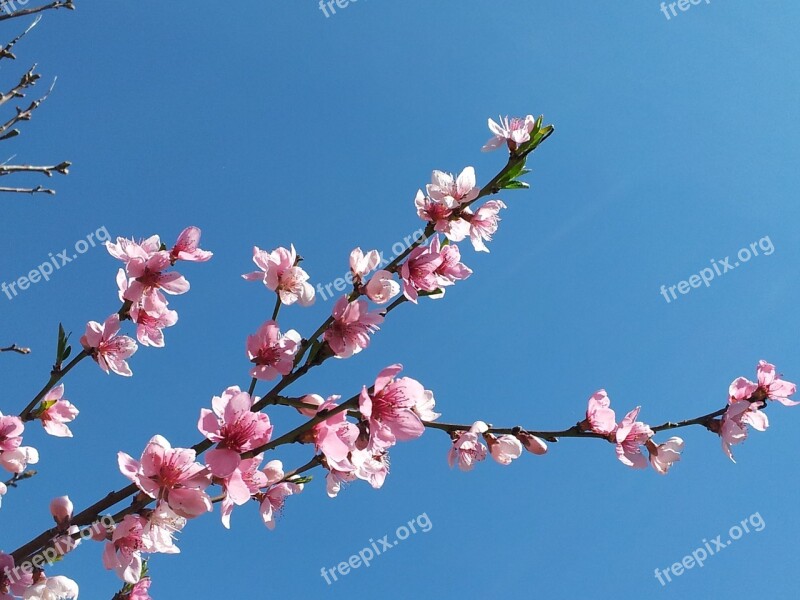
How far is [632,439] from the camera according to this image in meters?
2.47

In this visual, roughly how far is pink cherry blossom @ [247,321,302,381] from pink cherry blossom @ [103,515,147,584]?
64cm

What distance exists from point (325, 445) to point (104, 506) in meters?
0.74

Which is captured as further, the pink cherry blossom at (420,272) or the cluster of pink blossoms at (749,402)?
the cluster of pink blossoms at (749,402)

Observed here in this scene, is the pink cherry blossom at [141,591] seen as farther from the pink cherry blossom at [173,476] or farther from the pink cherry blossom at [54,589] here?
the pink cherry blossom at [173,476]

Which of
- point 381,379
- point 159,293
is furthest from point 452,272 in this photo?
point 159,293

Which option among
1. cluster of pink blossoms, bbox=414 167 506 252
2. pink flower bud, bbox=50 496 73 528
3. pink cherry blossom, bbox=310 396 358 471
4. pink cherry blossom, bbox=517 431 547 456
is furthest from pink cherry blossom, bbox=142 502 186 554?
cluster of pink blossoms, bbox=414 167 506 252

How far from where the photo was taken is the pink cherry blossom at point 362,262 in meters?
2.29

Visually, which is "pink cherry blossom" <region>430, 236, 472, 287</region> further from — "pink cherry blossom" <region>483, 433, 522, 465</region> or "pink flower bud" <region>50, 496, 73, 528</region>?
"pink flower bud" <region>50, 496, 73, 528</region>

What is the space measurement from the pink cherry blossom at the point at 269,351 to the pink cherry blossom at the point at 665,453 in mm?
1668

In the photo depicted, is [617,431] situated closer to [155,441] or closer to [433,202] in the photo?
[433,202]

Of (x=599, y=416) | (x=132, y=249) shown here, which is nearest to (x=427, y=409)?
(x=599, y=416)

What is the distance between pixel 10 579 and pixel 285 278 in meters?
1.41

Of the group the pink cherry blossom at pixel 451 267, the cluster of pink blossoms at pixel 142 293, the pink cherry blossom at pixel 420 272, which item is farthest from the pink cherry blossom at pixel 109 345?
the pink cherry blossom at pixel 451 267

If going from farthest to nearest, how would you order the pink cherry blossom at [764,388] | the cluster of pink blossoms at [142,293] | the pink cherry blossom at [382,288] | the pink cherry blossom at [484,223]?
the pink cherry blossom at [764,388] → the pink cherry blossom at [484,223] → the cluster of pink blossoms at [142,293] → the pink cherry blossom at [382,288]
